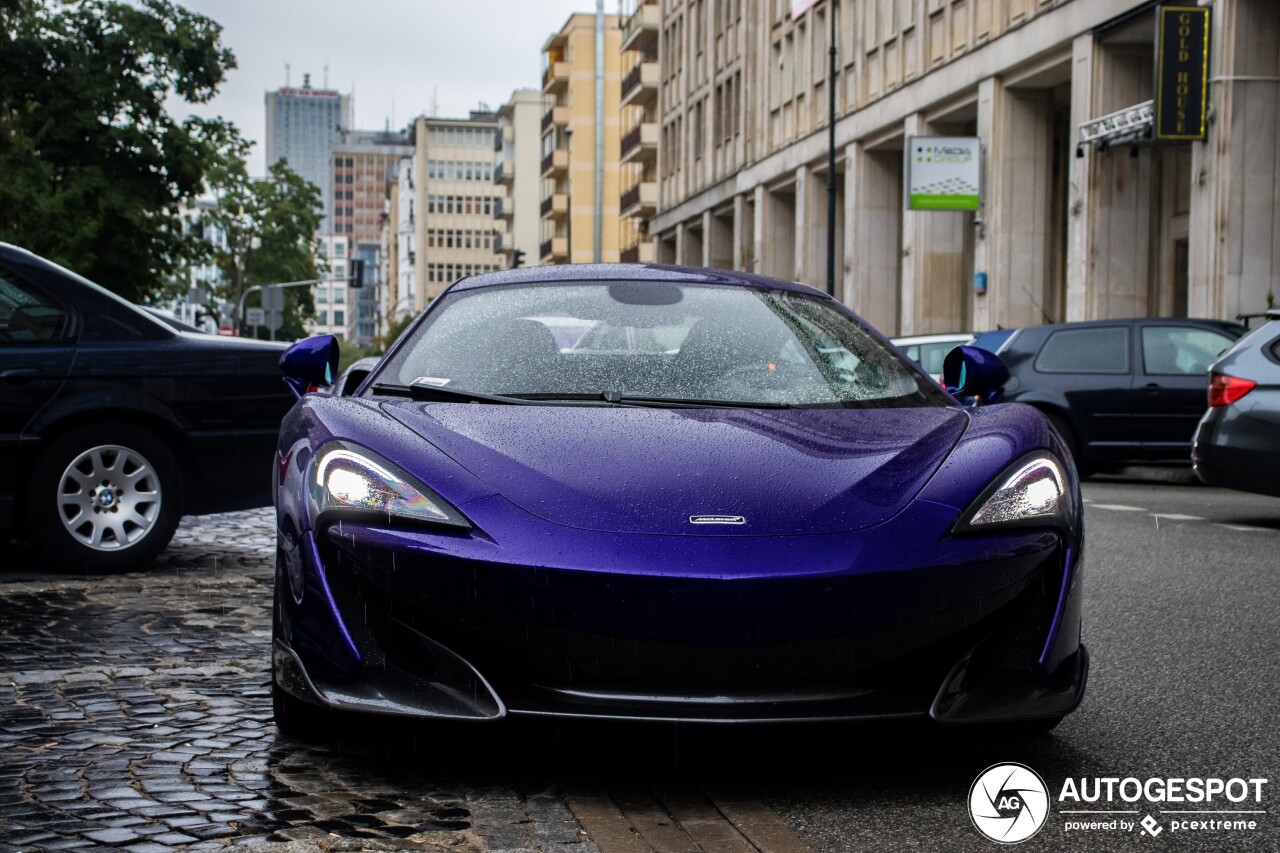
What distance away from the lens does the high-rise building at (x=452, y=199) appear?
547 ft

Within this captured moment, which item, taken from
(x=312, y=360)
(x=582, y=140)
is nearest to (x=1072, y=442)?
(x=312, y=360)

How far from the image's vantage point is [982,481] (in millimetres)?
4273

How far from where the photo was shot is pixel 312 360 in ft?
19.5

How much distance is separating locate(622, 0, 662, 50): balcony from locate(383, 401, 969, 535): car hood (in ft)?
228

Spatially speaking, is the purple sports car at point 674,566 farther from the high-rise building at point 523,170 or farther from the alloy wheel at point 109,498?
the high-rise building at point 523,170

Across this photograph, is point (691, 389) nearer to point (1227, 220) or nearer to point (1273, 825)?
point (1273, 825)

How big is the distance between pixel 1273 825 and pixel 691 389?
1903 mm

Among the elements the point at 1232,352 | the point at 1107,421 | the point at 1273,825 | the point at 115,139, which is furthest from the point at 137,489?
the point at 115,139

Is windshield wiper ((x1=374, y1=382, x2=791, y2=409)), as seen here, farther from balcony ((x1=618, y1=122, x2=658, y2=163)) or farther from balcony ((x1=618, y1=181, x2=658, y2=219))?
balcony ((x1=618, y1=122, x2=658, y2=163))

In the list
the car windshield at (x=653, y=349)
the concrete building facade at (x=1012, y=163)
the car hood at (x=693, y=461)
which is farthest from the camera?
the concrete building facade at (x=1012, y=163)

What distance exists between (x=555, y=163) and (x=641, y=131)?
89.8 ft

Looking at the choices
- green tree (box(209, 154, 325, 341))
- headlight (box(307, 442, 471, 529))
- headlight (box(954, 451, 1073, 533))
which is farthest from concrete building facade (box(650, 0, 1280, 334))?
green tree (box(209, 154, 325, 341))

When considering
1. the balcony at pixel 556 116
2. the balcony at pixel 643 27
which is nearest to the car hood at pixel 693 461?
the balcony at pixel 643 27

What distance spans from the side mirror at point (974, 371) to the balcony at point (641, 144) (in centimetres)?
6875
